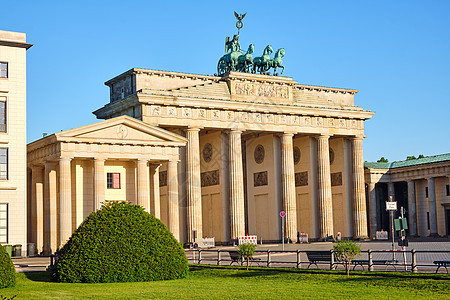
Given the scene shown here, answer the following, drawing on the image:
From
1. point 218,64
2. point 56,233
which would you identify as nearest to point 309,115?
point 218,64

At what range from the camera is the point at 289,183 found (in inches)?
2943

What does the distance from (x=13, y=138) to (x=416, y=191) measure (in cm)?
5325

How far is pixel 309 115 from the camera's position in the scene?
77.1 metres

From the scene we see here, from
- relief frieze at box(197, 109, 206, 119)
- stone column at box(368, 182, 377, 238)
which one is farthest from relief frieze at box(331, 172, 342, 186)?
relief frieze at box(197, 109, 206, 119)

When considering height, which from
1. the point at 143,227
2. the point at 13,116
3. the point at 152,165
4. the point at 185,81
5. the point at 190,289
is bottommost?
the point at 190,289

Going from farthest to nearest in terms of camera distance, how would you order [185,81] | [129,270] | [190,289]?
[185,81] → [129,270] → [190,289]

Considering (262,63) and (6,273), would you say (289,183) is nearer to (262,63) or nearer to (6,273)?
(262,63)

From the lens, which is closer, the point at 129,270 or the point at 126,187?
the point at 129,270

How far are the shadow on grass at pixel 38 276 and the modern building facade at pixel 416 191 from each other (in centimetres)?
5741

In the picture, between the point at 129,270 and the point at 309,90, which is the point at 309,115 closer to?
the point at 309,90

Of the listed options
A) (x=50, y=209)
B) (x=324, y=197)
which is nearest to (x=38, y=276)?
(x=50, y=209)

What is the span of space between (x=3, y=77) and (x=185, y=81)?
24.2 meters

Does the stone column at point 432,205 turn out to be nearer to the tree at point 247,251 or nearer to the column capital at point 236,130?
the column capital at point 236,130

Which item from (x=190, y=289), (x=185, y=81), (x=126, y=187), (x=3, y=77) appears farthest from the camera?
(x=185, y=81)
